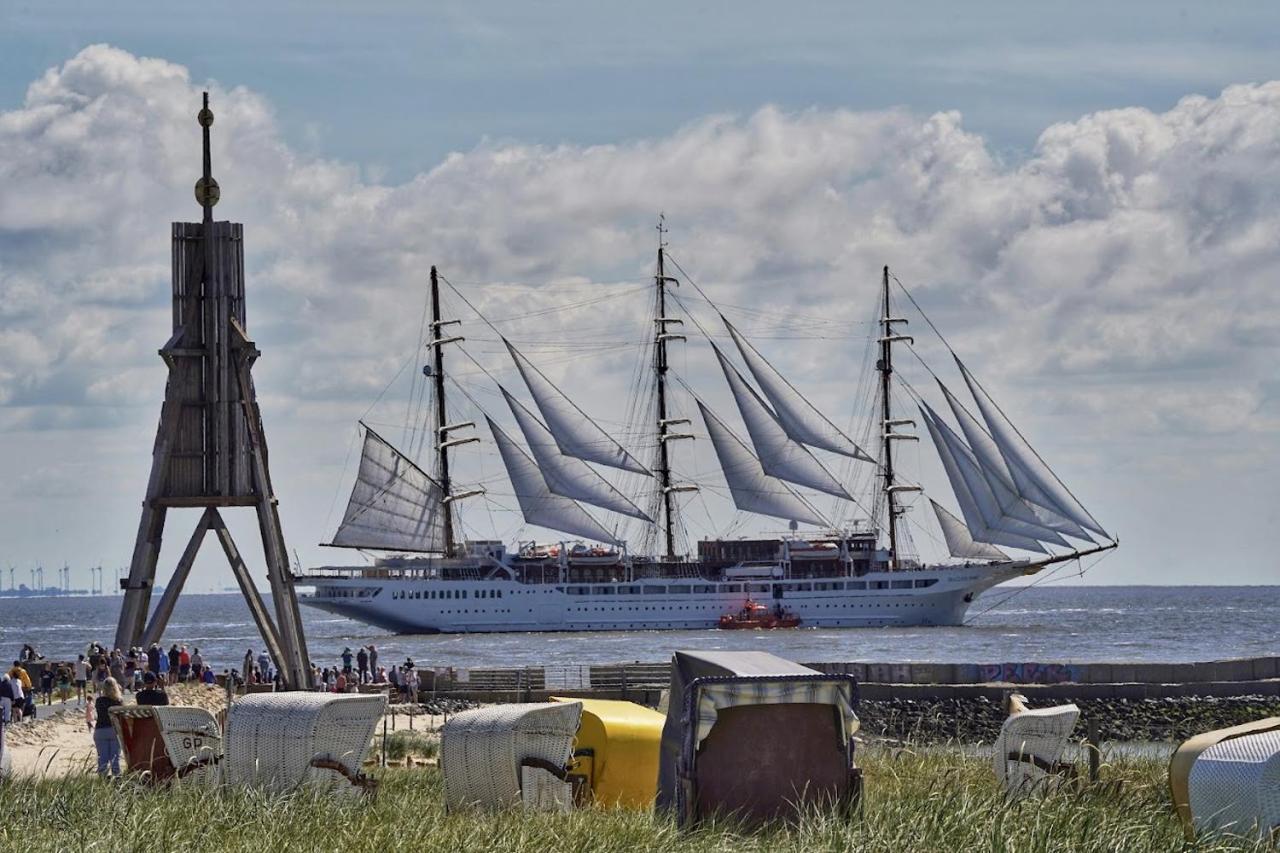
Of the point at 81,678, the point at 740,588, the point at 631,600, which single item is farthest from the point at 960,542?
the point at 81,678

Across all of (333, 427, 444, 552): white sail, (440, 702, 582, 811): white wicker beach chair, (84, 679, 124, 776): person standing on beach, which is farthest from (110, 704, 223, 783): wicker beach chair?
(333, 427, 444, 552): white sail

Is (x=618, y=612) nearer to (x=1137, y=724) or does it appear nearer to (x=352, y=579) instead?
(x=352, y=579)

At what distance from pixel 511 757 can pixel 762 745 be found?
5.19 feet

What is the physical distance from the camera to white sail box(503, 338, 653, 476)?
2960 inches

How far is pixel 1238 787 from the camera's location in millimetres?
9539

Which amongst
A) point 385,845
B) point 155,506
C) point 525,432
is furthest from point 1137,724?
point 525,432

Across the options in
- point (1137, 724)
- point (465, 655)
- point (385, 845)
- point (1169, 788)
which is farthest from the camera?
point (465, 655)

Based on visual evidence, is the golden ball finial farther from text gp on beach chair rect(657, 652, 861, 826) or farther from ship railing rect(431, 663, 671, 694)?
ship railing rect(431, 663, 671, 694)

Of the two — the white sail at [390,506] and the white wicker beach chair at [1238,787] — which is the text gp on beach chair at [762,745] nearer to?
the white wicker beach chair at [1238,787]

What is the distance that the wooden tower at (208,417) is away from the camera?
18.7m

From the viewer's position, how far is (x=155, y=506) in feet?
61.5

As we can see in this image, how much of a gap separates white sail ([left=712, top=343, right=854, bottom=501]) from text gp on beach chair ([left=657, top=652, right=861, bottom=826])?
6508 cm

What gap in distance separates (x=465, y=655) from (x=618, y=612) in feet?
73.5

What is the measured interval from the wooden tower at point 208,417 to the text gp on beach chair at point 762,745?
9392 millimetres
